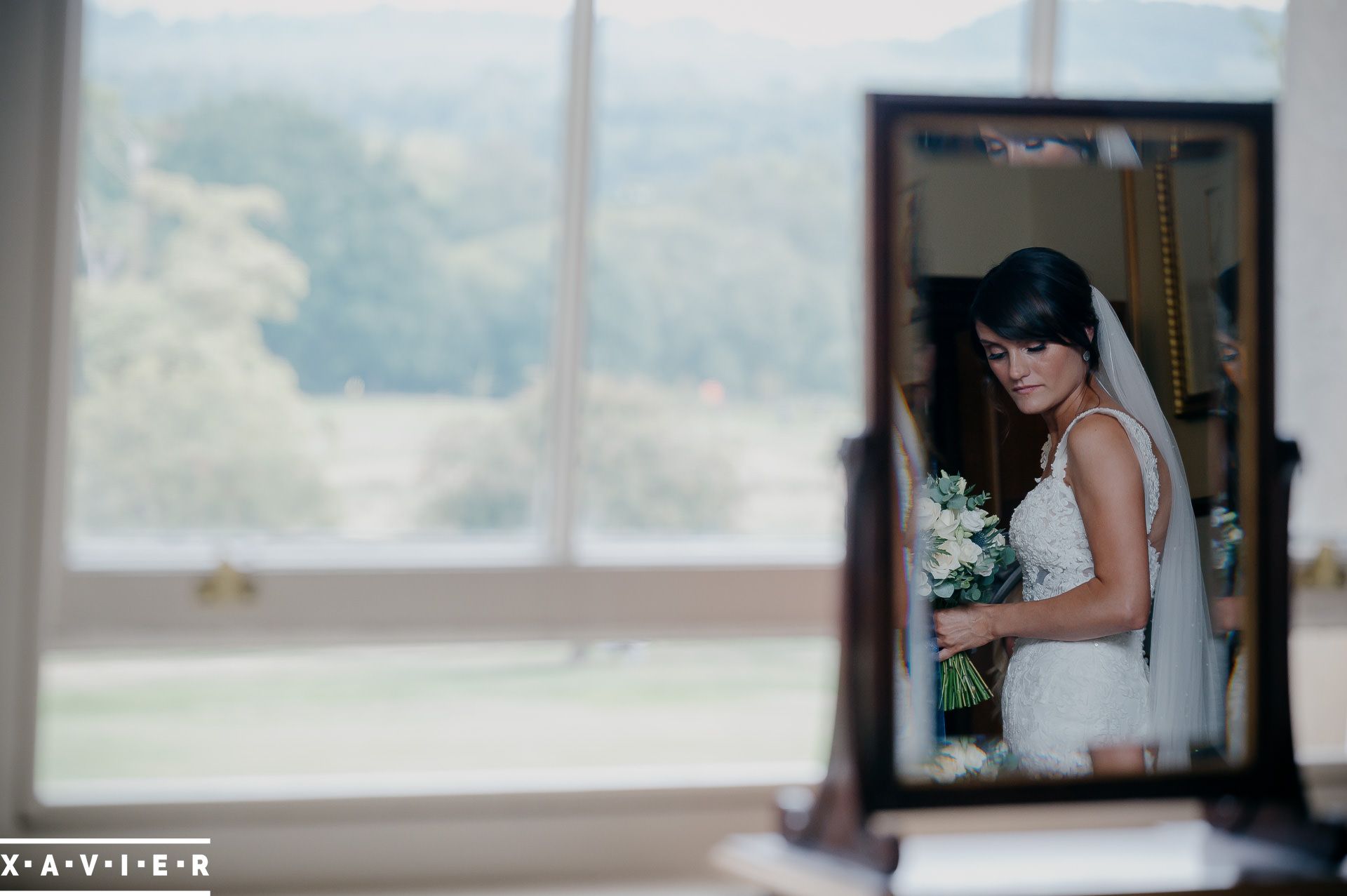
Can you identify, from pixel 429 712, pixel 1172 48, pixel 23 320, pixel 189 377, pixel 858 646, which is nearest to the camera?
pixel 858 646

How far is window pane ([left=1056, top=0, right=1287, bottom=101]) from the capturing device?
2055 millimetres

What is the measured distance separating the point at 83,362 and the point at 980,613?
58.7 inches

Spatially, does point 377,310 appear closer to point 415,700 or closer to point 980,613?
point 415,700

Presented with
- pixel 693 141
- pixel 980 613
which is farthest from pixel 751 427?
pixel 980 613

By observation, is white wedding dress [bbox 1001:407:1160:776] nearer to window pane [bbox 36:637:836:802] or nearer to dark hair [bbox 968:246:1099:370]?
dark hair [bbox 968:246:1099:370]

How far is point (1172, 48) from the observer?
209cm

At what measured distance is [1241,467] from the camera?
61.4 inches

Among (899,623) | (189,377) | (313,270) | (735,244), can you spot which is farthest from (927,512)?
(189,377)

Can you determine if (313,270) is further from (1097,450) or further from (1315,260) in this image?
(1315,260)

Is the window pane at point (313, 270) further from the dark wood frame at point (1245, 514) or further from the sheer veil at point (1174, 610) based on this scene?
the sheer veil at point (1174, 610)

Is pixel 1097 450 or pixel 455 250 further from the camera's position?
pixel 455 250

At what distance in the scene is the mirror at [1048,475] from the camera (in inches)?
58.4

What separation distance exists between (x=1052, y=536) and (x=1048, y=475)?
84 mm

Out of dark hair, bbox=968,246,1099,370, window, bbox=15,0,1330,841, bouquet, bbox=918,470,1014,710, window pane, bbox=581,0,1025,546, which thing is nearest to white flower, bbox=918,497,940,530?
bouquet, bbox=918,470,1014,710
